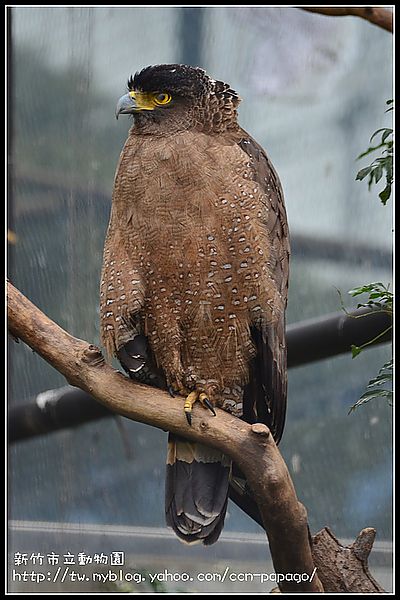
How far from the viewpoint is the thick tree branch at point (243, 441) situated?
1.91 meters

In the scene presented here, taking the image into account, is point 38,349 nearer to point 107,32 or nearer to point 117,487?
point 117,487

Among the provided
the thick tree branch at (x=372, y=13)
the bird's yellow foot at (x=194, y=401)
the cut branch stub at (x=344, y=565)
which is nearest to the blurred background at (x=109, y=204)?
the thick tree branch at (x=372, y=13)

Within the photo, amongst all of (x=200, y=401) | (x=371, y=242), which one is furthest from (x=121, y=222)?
(x=371, y=242)

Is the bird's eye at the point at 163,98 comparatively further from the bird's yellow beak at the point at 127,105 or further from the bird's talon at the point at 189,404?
the bird's talon at the point at 189,404

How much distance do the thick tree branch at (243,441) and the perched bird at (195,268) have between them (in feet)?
0.23

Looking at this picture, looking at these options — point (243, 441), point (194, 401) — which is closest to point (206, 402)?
point (194, 401)

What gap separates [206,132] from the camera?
2145 mm

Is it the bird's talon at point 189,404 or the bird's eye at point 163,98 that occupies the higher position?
the bird's eye at point 163,98

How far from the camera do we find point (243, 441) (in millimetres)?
1928

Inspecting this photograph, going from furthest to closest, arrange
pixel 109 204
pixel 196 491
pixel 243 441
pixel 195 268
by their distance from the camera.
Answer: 1. pixel 109 204
2. pixel 196 491
3. pixel 195 268
4. pixel 243 441

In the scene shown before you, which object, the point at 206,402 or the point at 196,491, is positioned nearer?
the point at 206,402

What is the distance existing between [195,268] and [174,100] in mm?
459

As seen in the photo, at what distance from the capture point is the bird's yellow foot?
203cm

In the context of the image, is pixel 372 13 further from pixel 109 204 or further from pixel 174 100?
pixel 109 204
